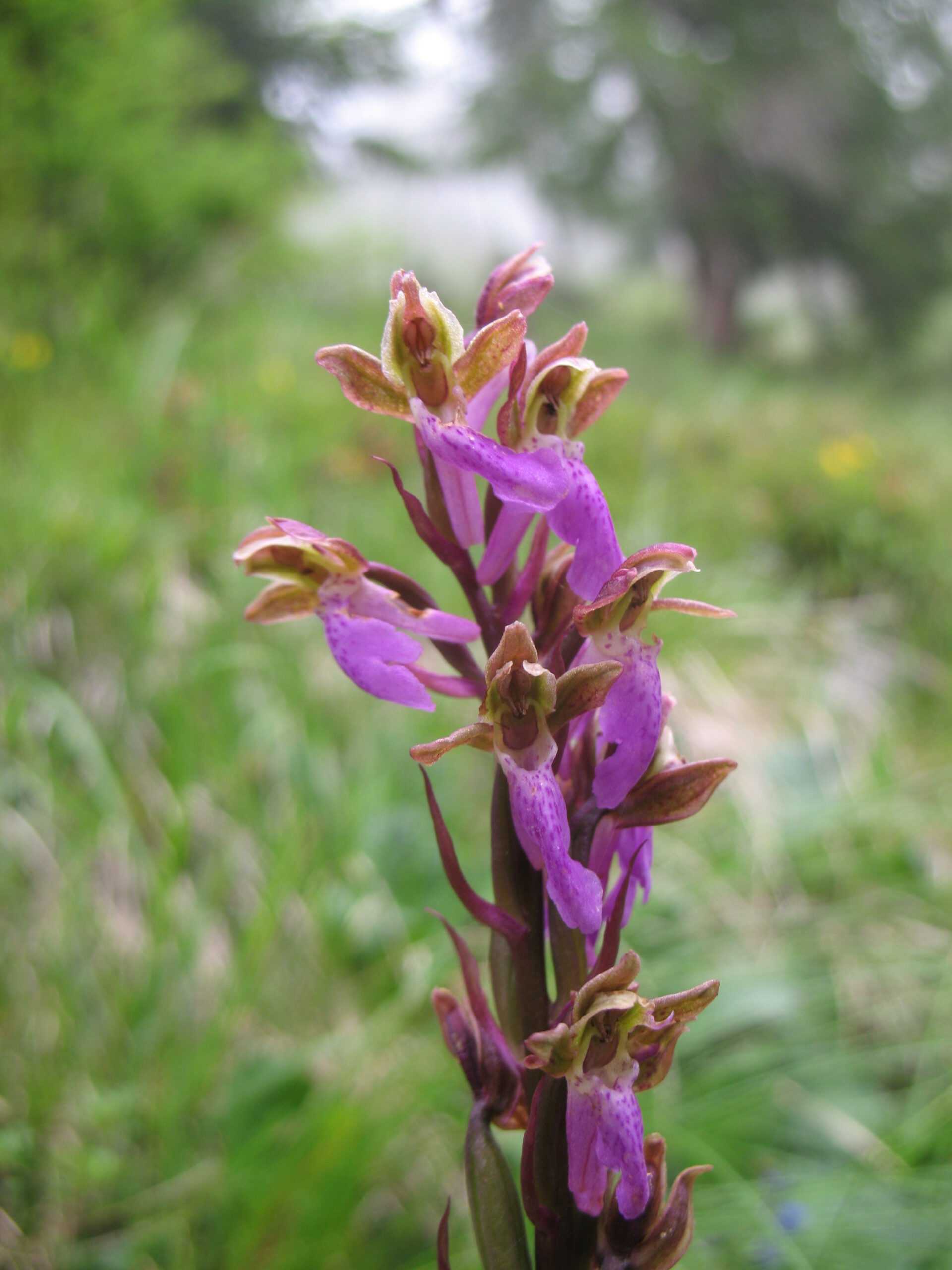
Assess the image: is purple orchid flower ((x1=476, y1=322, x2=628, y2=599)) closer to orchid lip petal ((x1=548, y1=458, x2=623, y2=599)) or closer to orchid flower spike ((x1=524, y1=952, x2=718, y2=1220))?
orchid lip petal ((x1=548, y1=458, x2=623, y2=599))

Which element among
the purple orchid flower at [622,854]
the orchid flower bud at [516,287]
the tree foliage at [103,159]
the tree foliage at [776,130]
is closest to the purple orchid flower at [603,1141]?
the purple orchid flower at [622,854]

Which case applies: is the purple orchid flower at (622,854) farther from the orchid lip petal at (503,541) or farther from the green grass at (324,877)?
the green grass at (324,877)

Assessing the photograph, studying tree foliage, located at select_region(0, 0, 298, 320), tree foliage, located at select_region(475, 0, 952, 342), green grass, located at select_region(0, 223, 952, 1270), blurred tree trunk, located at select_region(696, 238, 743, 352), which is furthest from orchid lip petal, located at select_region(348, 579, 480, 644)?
blurred tree trunk, located at select_region(696, 238, 743, 352)

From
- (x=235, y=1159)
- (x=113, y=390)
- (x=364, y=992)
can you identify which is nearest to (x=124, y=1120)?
(x=235, y=1159)

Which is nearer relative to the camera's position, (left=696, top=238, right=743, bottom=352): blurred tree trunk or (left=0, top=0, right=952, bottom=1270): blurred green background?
(left=0, top=0, right=952, bottom=1270): blurred green background

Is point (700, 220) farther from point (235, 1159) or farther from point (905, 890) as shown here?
point (235, 1159)

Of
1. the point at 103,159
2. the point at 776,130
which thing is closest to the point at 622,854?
the point at 103,159
